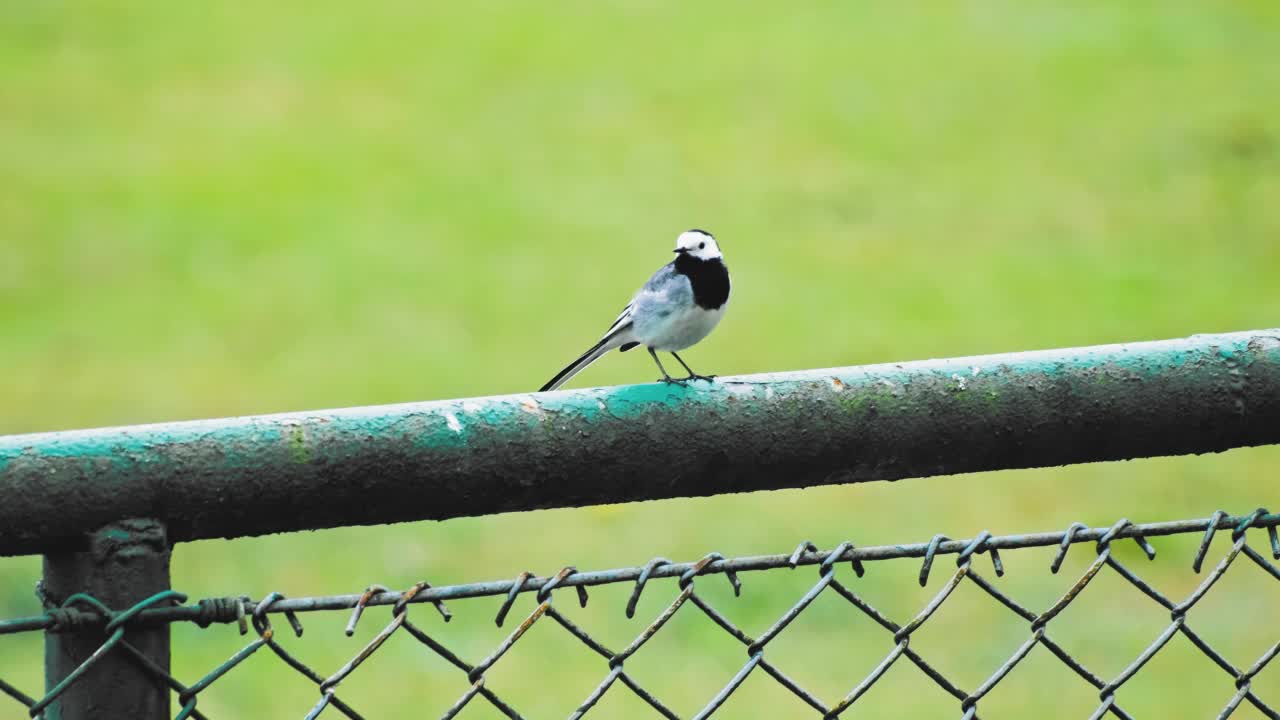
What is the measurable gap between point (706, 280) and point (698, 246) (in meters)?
0.21

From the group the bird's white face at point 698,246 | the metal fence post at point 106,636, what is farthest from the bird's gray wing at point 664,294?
the metal fence post at point 106,636

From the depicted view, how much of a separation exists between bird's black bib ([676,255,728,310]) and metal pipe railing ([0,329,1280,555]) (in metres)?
1.68

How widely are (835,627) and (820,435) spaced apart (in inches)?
182

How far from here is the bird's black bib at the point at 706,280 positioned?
10.5 feet

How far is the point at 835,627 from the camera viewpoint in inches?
233

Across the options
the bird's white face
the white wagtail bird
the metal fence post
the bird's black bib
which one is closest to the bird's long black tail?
the white wagtail bird

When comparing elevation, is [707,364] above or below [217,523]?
above

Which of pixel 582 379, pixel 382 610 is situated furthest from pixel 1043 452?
pixel 582 379

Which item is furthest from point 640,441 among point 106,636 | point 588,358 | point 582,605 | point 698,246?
point 698,246

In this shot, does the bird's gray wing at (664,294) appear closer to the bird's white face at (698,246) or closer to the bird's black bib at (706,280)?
the bird's black bib at (706,280)

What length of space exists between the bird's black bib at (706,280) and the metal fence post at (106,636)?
2.07m

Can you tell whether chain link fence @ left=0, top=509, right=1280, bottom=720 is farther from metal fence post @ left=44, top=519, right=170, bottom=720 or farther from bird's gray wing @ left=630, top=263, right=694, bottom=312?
bird's gray wing @ left=630, top=263, right=694, bottom=312

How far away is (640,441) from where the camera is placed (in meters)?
1.38

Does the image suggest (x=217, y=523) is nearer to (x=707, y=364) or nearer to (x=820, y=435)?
(x=820, y=435)
